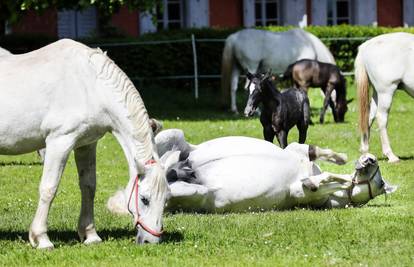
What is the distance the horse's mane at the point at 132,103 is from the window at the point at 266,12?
80.8 feet

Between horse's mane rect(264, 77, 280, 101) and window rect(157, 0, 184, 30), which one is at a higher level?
window rect(157, 0, 184, 30)

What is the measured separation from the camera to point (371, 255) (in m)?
7.15

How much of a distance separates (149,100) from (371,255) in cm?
1742

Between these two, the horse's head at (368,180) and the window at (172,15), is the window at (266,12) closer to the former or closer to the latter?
the window at (172,15)

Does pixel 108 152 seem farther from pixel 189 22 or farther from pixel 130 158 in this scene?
pixel 189 22

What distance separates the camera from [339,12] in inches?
1292

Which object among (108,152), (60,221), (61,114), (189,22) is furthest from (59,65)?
(189,22)

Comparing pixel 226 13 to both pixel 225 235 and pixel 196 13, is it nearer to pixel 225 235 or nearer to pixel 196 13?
pixel 196 13

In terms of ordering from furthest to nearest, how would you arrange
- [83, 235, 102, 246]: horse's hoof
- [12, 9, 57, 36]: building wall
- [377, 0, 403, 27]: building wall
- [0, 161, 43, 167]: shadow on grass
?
[377, 0, 403, 27]: building wall → [12, 9, 57, 36]: building wall → [0, 161, 43, 167]: shadow on grass → [83, 235, 102, 246]: horse's hoof

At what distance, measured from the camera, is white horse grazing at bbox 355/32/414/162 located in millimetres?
13953

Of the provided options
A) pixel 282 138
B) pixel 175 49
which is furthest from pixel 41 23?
pixel 282 138

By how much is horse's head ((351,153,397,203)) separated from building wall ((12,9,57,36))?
69.1 ft

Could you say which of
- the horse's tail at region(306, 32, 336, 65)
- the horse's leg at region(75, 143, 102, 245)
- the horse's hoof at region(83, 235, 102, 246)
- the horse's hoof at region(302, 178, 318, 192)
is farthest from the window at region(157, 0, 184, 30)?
the horse's hoof at region(83, 235, 102, 246)

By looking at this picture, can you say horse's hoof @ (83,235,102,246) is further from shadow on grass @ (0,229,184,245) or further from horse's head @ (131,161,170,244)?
horse's head @ (131,161,170,244)
